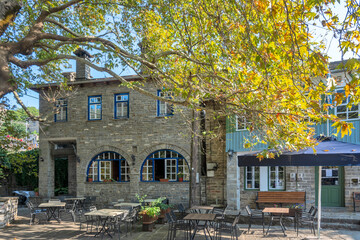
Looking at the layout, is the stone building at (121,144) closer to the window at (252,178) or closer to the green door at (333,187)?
the window at (252,178)

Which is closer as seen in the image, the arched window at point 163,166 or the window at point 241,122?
the window at point 241,122

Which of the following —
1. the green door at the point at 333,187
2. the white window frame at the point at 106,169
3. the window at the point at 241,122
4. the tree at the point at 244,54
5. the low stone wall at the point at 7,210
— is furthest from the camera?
the white window frame at the point at 106,169

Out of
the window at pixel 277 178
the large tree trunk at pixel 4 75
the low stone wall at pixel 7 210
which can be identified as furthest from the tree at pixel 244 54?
the window at pixel 277 178

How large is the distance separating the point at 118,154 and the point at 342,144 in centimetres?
1125

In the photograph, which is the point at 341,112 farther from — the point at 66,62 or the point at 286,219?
the point at 66,62

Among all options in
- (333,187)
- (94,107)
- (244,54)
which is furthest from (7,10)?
(333,187)

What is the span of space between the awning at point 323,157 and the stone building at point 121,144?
21.7 feet

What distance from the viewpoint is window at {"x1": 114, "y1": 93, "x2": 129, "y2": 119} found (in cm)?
1706

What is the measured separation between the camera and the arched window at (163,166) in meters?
16.0

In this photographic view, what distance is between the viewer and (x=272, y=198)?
13734 millimetres

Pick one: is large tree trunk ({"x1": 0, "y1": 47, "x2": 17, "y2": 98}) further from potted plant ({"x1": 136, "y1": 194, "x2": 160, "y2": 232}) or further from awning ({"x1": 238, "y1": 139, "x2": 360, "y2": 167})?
awning ({"x1": 238, "y1": 139, "x2": 360, "y2": 167})

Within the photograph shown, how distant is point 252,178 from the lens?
14766 millimetres

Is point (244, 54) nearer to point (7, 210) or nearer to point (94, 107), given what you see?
point (7, 210)

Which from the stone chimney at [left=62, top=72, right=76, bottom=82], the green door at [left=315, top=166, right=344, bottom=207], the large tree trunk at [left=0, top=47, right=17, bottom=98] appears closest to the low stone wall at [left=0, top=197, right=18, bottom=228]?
the large tree trunk at [left=0, top=47, right=17, bottom=98]
